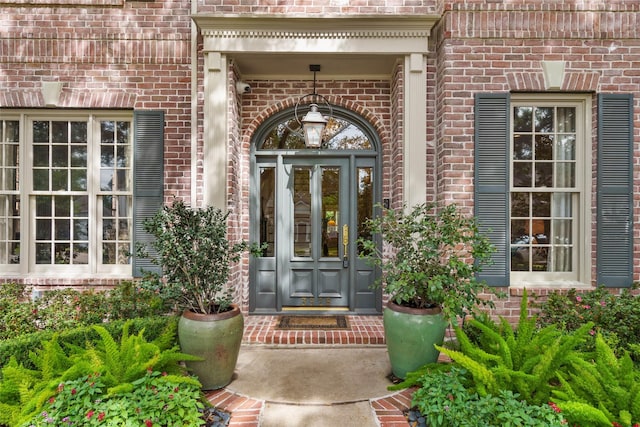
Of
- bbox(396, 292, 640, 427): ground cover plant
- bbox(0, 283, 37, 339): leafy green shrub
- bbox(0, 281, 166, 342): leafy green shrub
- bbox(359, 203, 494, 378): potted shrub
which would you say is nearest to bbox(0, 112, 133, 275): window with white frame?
bbox(0, 281, 166, 342): leafy green shrub

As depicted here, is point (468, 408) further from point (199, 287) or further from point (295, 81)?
point (295, 81)

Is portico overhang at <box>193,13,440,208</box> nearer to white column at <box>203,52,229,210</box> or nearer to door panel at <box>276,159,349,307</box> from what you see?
white column at <box>203,52,229,210</box>

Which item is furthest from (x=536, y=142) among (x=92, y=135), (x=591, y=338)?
(x=92, y=135)

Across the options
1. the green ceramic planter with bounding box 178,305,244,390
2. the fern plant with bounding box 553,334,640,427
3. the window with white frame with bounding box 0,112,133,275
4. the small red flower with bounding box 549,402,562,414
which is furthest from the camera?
the window with white frame with bounding box 0,112,133,275

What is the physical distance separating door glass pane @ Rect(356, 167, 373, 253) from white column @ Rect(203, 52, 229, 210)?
73.0 inches

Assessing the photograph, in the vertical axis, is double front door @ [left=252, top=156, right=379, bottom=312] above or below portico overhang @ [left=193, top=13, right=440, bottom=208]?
Result: below

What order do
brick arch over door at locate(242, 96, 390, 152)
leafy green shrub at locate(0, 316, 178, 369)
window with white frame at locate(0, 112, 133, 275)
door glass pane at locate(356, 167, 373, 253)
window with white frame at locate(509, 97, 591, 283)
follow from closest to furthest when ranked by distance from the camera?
leafy green shrub at locate(0, 316, 178, 369) → window with white frame at locate(509, 97, 591, 283) → window with white frame at locate(0, 112, 133, 275) → brick arch over door at locate(242, 96, 390, 152) → door glass pane at locate(356, 167, 373, 253)

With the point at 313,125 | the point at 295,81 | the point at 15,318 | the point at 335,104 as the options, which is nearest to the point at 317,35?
the point at 295,81

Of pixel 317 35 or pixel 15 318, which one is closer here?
pixel 15 318

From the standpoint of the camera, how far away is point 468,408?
89.0 inches

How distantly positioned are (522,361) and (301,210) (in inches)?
122

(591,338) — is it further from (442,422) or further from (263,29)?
(263,29)

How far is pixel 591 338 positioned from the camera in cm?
305

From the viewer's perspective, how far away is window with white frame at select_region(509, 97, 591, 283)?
4.13 m
